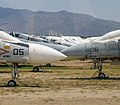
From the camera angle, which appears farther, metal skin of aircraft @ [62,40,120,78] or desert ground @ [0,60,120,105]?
metal skin of aircraft @ [62,40,120,78]

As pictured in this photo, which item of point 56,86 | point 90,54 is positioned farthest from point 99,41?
point 56,86

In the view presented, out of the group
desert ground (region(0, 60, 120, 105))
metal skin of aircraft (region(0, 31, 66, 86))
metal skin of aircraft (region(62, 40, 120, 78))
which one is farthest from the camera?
metal skin of aircraft (region(62, 40, 120, 78))

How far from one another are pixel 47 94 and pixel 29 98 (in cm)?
128

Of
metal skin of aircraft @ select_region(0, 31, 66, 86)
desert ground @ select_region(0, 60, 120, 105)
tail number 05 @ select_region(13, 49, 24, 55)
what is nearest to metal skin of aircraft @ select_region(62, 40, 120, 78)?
desert ground @ select_region(0, 60, 120, 105)

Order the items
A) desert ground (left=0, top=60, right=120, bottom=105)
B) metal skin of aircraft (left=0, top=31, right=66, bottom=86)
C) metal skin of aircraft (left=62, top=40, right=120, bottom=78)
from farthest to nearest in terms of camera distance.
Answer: metal skin of aircraft (left=62, top=40, right=120, bottom=78) < metal skin of aircraft (left=0, top=31, right=66, bottom=86) < desert ground (left=0, top=60, right=120, bottom=105)

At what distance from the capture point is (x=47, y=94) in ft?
55.9

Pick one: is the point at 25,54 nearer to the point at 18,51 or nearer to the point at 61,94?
the point at 18,51

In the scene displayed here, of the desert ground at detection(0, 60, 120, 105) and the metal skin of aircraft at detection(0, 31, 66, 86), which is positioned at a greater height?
the metal skin of aircraft at detection(0, 31, 66, 86)

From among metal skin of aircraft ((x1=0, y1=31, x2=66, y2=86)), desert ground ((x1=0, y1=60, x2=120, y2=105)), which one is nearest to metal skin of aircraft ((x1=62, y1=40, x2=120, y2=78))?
desert ground ((x1=0, y1=60, x2=120, y2=105))

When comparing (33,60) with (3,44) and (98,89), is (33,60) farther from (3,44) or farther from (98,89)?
(98,89)

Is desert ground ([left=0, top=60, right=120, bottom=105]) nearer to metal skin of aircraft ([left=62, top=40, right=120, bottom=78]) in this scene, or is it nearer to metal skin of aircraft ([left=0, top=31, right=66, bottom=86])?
metal skin of aircraft ([left=0, top=31, right=66, bottom=86])

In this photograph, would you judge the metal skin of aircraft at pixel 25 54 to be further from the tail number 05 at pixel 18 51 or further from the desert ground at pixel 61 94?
the desert ground at pixel 61 94

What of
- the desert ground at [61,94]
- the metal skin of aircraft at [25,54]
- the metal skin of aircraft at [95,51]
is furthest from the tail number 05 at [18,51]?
the metal skin of aircraft at [95,51]

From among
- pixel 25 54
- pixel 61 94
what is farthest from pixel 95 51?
pixel 61 94
